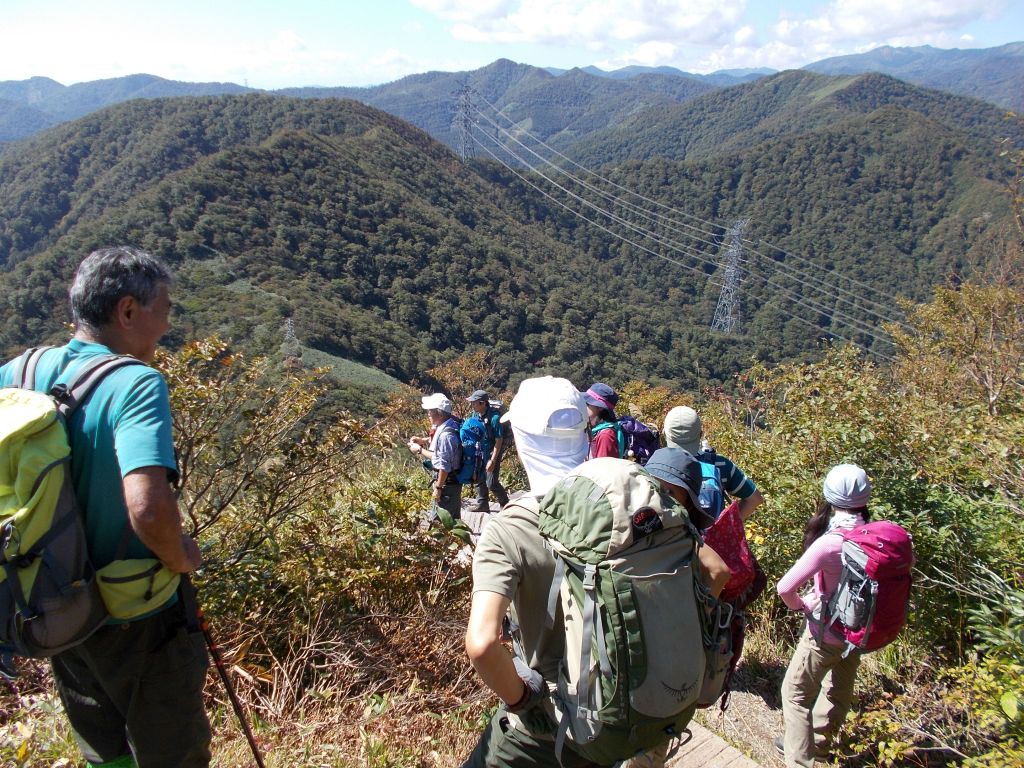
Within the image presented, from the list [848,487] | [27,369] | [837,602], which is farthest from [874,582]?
[27,369]

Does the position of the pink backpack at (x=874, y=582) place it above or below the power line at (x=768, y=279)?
above

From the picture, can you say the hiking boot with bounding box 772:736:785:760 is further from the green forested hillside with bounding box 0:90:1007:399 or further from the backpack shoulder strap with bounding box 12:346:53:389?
the green forested hillside with bounding box 0:90:1007:399

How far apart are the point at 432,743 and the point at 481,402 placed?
3.60 m

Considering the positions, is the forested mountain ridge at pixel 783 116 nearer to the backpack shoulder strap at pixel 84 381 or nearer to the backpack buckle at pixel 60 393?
the backpack shoulder strap at pixel 84 381

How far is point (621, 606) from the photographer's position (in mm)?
1372

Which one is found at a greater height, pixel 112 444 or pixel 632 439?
pixel 112 444

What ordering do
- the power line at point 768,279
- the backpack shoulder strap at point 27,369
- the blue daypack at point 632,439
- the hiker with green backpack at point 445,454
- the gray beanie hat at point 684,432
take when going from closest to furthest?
the backpack shoulder strap at point 27,369 → the gray beanie hat at point 684,432 → the blue daypack at point 632,439 → the hiker with green backpack at point 445,454 → the power line at point 768,279

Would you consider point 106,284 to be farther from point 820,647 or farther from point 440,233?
point 440,233

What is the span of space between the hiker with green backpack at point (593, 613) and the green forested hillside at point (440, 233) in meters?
30.0

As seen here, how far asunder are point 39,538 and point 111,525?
0.15 m

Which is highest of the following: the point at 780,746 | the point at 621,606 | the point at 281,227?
the point at 621,606

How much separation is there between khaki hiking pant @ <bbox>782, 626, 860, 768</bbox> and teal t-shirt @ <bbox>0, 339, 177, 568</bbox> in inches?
97.6

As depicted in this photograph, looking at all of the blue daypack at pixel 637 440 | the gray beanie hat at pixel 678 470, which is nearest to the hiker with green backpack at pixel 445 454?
the blue daypack at pixel 637 440

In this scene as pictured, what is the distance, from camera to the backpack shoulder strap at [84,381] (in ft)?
4.85
